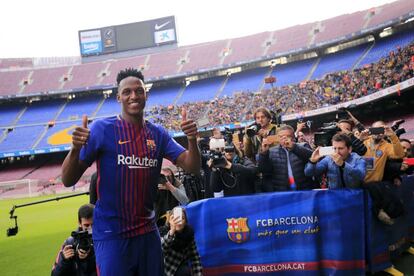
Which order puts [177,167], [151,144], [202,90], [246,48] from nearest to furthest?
[151,144] < [177,167] < [202,90] < [246,48]

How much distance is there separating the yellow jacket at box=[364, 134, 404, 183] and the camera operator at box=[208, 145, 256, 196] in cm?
153

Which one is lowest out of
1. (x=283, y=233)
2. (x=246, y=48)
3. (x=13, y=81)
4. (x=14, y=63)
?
(x=283, y=233)

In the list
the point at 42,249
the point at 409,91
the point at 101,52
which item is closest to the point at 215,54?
the point at 101,52

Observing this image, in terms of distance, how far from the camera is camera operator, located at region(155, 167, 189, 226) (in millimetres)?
4562

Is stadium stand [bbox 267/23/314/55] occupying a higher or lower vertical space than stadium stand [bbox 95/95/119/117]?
higher

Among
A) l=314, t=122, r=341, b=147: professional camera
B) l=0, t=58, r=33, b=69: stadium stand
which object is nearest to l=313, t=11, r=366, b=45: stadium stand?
l=314, t=122, r=341, b=147: professional camera

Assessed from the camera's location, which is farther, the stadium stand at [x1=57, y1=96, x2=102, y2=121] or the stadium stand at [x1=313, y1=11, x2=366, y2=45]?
the stadium stand at [x1=57, y1=96, x2=102, y2=121]

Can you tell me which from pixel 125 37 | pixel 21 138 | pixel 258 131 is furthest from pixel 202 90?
pixel 258 131

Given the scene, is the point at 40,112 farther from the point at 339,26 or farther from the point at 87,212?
the point at 87,212

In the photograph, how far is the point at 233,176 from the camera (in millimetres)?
5129

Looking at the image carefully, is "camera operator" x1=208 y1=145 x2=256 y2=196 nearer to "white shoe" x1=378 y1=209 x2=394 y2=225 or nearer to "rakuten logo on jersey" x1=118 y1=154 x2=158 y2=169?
"white shoe" x1=378 y1=209 x2=394 y2=225

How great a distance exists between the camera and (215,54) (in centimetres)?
4859

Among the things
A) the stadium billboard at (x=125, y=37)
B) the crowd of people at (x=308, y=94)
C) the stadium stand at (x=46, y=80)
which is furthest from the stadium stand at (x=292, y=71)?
the stadium stand at (x=46, y=80)

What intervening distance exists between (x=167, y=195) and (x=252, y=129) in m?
1.65
